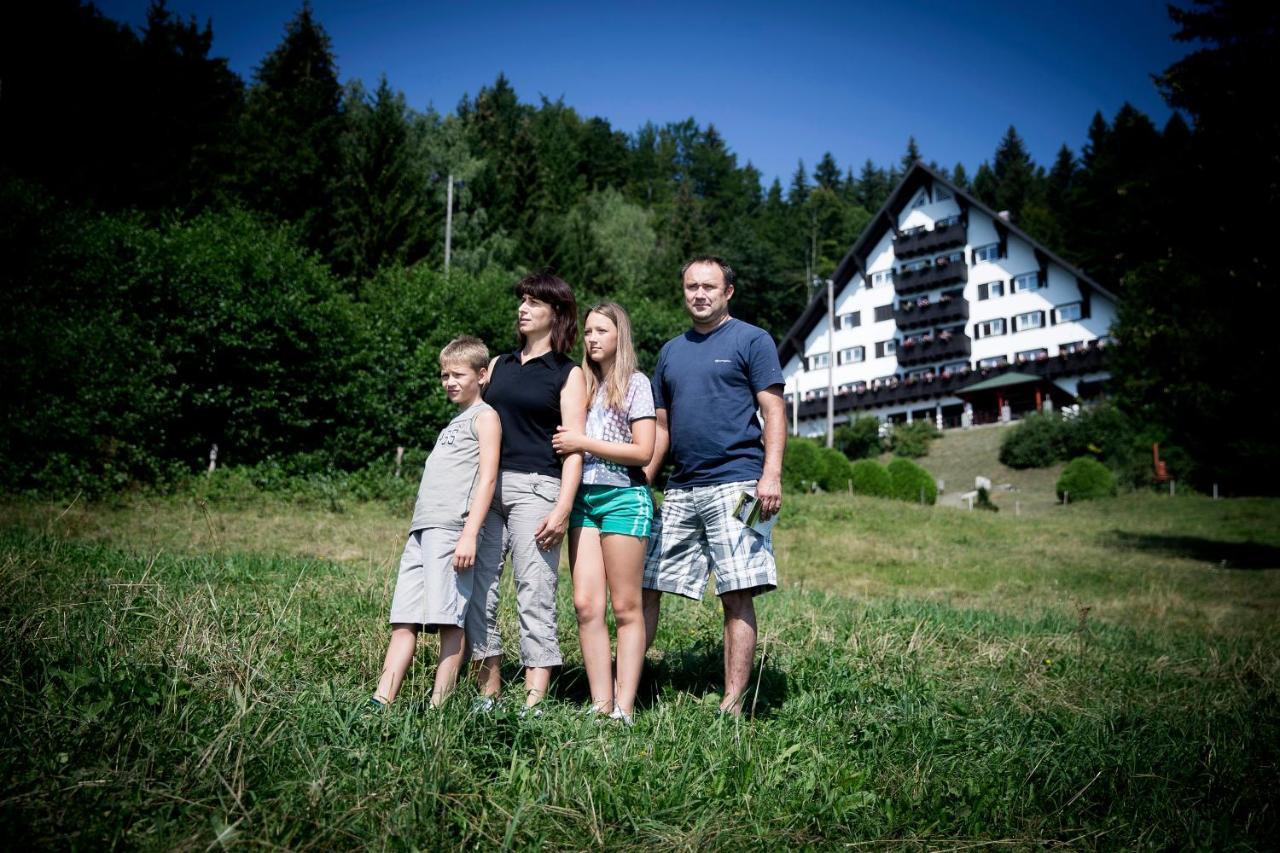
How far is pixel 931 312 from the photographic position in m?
47.3

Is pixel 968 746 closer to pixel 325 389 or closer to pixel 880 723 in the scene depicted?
pixel 880 723

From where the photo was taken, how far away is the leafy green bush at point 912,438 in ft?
134

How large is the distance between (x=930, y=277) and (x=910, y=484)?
22.8 m

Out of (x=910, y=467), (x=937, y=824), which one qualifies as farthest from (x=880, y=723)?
(x=910, y=467)

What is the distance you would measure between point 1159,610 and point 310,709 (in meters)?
9.49

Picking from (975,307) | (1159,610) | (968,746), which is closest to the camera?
(968,746)

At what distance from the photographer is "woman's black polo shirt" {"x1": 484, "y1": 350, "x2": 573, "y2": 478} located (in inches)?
144

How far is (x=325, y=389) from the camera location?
18797 mm

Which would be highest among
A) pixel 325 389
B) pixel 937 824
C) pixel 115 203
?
pixel 115 203

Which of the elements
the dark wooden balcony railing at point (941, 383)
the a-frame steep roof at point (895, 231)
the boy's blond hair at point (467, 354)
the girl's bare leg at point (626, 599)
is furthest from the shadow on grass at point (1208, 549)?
the a-frame steep roof at point (895, 231)

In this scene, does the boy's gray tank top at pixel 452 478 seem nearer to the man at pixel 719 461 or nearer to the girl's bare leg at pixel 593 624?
the girl's bare leg at pixel 593 624

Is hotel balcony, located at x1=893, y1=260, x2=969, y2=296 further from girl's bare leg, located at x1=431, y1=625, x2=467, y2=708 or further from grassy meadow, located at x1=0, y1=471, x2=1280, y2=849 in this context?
girl's bare leg, located at x1=431, y1=625, x2=467, y2=708

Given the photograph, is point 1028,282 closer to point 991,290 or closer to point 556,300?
point 991,290

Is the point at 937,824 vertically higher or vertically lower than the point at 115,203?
lower
